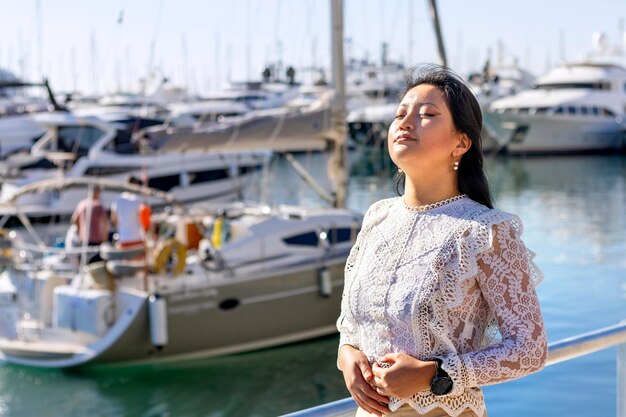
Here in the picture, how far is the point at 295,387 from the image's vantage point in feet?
39.4

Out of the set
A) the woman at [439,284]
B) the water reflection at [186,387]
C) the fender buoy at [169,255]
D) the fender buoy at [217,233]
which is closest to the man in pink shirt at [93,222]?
the fender buoy at [169,255]

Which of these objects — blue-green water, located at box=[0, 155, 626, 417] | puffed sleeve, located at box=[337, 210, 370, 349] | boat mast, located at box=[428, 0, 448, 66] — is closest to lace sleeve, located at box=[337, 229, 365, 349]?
puffed sleeve, located at box=[337, 210, 370, 349]

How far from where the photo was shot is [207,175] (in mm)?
26391

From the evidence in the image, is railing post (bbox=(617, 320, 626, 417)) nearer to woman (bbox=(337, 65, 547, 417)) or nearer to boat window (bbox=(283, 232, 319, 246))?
woman (bbox=(337, 65, 547, 417))

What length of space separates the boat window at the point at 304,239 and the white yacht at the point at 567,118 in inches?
1490

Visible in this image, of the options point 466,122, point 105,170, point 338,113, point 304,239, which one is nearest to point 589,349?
point 466,122

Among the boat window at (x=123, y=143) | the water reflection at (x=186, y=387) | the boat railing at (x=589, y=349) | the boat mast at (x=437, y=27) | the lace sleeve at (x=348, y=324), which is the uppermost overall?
the boat mast at (x=437, y=27)

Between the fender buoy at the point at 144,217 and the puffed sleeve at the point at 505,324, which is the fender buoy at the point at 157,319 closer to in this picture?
the fender buoy at the point at 144,217

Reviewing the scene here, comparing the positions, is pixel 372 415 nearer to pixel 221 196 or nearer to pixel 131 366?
pixel 131 366

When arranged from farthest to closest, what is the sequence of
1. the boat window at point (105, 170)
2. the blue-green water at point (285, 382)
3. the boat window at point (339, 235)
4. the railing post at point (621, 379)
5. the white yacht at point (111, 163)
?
the white yacht at point (111, 163) → the boat window at point (105, 170) → the boat window at point (339, 235) → the blue-green water at point (285, 382) → the railing post at point (621, 379)

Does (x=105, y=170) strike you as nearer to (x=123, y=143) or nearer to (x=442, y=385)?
(x=123, y=143)

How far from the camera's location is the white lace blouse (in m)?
2.10

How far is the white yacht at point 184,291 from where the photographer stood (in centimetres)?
1203

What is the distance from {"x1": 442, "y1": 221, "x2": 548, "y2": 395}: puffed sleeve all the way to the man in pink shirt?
11265 mm
